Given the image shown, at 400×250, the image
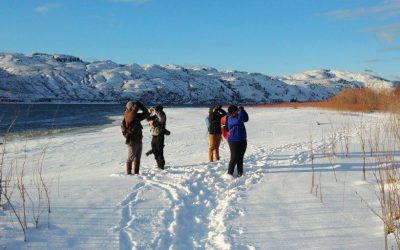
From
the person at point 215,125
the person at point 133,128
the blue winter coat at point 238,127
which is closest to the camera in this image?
the blue winter coat at point 238,127

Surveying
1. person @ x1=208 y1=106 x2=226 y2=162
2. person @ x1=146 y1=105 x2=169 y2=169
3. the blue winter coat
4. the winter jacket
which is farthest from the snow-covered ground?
person @ x1=208 y1=106 x2=226 y2=162

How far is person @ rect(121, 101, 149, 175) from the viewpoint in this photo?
10.1 meters

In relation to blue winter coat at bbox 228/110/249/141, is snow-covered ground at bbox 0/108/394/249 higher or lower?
lower

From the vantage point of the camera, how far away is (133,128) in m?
10.2

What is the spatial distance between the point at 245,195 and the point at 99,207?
277 centimetres

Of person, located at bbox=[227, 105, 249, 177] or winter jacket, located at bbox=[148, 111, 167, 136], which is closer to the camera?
person, located at bbox=[227, 105, 249, 177]

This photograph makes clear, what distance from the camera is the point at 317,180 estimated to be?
340 inches

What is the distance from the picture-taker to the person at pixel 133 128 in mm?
10117

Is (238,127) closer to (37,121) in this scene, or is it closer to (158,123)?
(158,123)

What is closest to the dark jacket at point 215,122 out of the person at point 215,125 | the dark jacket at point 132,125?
the person at point 215,125

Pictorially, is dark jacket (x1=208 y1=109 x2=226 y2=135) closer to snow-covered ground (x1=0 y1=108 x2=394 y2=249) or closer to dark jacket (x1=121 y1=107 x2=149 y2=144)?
snow-covered ground (x1=0 y1=108 x2=394 y2=249)

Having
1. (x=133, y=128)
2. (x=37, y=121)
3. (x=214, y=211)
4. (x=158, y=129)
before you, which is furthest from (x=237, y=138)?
(x=37, y=121)

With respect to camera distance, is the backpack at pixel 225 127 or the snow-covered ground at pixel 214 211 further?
the backpack at pixel 225 127

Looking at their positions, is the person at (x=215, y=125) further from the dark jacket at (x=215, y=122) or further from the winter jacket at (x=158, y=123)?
the winter jacket at (x=158, y=123)
